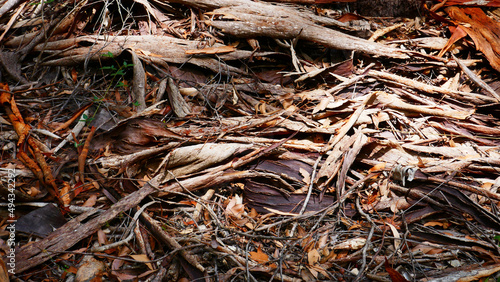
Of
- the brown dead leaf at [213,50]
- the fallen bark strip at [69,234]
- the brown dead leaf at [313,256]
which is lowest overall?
the brown dead leaf at [313,256]

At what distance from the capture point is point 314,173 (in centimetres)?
208

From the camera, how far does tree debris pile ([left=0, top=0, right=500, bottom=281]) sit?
5.67ft

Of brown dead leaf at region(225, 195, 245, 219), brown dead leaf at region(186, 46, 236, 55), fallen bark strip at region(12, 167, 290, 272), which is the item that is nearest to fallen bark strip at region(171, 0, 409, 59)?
brown dead leaf at region(186, 46, 236, 55)

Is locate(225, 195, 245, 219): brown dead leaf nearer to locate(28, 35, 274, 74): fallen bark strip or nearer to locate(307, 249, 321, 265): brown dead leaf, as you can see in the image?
locate(307, 249, 321, 265): brown dead leaf

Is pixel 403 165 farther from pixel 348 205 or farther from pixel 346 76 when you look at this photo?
pixel 346 76

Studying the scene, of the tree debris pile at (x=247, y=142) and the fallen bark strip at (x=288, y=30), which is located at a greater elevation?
the fallen bark strip at (x=288, y=30)

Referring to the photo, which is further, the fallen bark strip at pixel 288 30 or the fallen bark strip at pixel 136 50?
the fallen bark strip at pixel 288 30

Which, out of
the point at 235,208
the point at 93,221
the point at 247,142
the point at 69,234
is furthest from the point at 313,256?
the point at 69,234

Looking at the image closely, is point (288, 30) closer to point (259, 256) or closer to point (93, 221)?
point (259, 256)

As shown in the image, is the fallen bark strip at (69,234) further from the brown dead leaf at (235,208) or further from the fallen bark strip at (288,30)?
the fallen bark strip at (288,30)

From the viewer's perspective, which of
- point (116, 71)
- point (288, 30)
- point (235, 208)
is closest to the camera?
point (235, 208)

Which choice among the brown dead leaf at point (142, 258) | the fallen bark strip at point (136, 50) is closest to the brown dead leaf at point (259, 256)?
the brown dead leaf at point (142, 258)

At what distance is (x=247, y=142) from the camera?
2234 millimetres

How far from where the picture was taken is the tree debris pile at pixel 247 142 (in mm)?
1729
